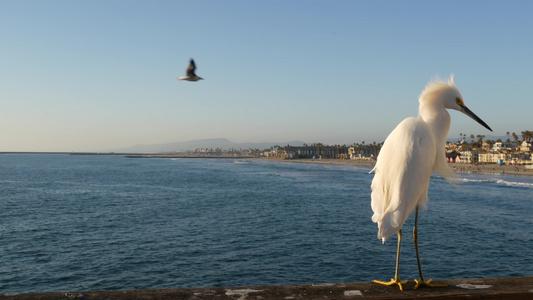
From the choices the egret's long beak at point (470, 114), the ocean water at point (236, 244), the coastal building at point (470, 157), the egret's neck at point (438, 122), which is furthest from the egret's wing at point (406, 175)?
the coastal building at point (470, 157)

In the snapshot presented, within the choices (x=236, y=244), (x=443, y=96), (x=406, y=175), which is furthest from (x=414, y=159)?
(x=236, y=244)

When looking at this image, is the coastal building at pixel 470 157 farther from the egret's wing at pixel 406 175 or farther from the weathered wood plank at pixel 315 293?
the weathered wood plank at pixel 315 293

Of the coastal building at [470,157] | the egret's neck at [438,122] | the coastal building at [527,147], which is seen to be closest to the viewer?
the egret's neck at [438,122]

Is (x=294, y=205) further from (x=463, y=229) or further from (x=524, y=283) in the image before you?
(x=524, y=283)

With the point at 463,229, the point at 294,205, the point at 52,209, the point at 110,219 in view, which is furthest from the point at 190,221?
the point at 463,229

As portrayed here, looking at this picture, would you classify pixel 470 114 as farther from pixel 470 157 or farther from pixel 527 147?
pixel 527 147

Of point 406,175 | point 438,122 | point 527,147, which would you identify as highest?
point 527,147

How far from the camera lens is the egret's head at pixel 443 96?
3.82 meters

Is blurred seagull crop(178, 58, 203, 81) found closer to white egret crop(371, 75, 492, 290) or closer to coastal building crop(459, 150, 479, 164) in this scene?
white egret crop(371, 75, 492, 290)

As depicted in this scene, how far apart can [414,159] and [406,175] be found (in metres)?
0.17

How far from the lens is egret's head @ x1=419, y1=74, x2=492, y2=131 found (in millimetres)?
3818

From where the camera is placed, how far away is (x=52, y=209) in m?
36.8

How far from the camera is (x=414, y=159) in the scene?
3.64 m

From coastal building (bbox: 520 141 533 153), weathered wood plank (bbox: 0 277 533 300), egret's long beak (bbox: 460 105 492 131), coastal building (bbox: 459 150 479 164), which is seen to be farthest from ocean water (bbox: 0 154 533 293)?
coastal building (bbox: 520 141 533 153)
